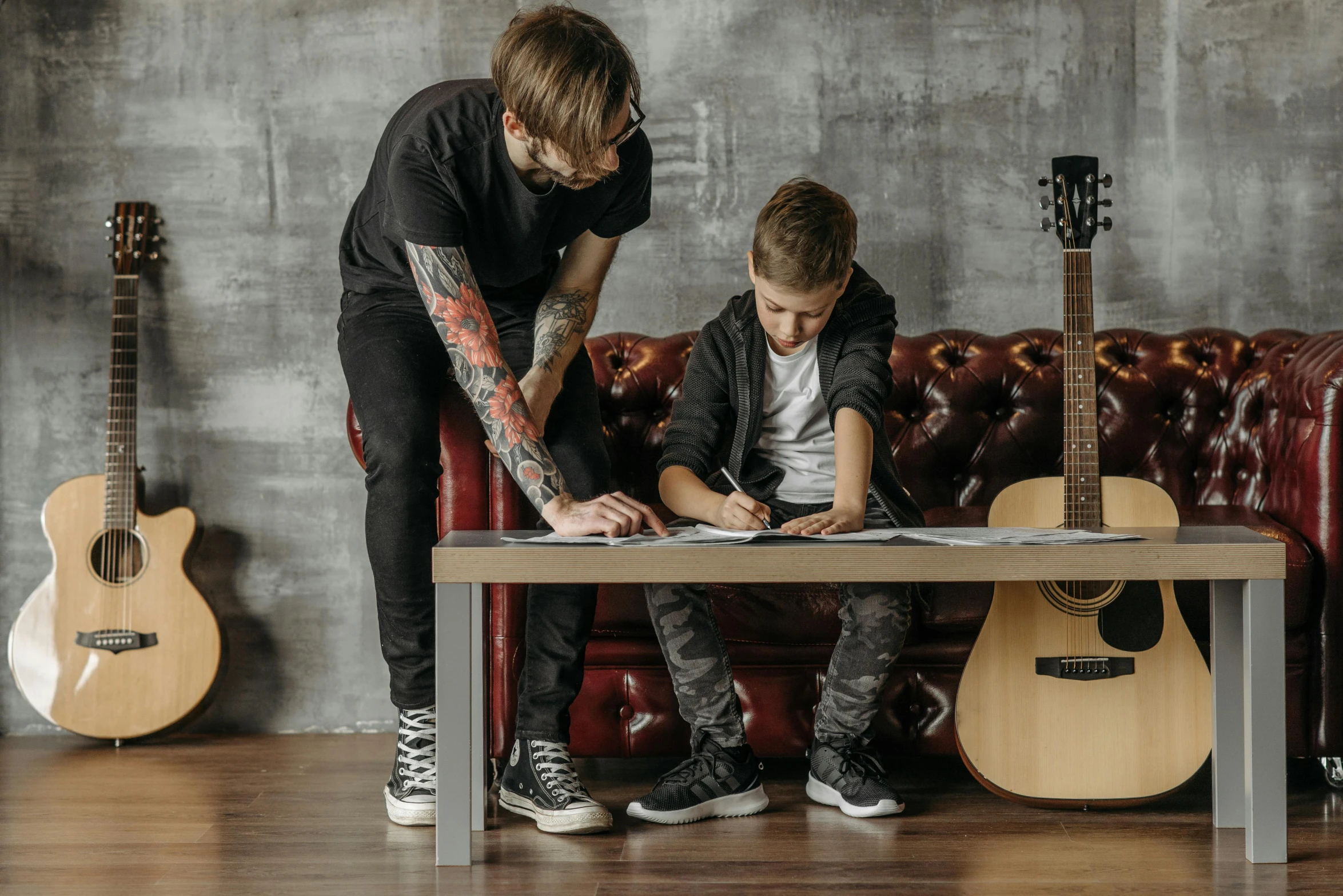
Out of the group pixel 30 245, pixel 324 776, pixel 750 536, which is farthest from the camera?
pixel 30 245

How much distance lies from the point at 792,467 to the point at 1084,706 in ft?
2.02

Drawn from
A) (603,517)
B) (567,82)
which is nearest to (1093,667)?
(603,517)

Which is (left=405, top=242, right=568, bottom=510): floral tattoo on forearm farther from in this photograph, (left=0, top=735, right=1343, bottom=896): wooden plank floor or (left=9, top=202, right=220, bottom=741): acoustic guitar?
(left=9, top=202, right=220, bottom=741): acoustic guitar

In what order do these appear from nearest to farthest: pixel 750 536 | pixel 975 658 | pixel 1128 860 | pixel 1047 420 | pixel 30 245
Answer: pixel 750 536
pixel 1128 860
pixel 975 658
pixel 1047 420
pixel 30 245

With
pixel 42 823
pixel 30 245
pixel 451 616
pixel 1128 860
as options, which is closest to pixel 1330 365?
pixel 1128 860

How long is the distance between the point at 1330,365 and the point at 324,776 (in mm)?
2014

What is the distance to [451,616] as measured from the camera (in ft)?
5.13

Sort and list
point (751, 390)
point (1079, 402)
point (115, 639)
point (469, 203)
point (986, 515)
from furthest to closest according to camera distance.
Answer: point (115, 639) → point (986, 515) → point (1079, 402) → point (751, 390) → point (469, 203)

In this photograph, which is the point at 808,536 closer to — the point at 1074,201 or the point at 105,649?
the point at 1074,201

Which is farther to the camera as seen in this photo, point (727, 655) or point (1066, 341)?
point (1066, 341)

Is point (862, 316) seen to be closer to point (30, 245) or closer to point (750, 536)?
point (750, 536)

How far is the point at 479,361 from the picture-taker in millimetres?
1743

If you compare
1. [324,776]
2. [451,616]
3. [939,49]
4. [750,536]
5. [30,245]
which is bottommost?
[324,776]

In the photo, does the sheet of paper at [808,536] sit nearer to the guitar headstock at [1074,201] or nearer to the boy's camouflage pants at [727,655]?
the boy's camouflage pants at [727,655]
